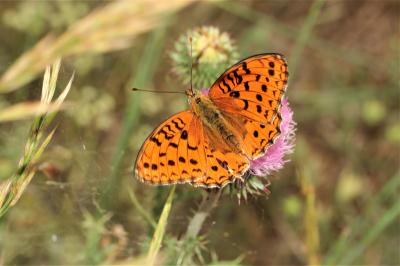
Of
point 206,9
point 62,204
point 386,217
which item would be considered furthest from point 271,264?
point 206,9

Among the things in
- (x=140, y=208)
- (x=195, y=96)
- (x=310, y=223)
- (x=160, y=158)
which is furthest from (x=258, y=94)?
(x=310, y=223)

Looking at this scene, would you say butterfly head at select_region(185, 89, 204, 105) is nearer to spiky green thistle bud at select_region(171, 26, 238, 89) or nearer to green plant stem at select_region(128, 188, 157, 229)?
spiky green thistle bud at select_region(171, 26, 238, 89)

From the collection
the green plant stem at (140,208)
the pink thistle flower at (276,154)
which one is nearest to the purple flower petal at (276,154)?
the pink thistle flower at (276,154)

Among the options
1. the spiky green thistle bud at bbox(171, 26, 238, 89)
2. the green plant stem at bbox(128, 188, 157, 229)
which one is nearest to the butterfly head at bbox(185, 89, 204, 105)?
the spiky green thistle bud at bbox(171, 26, 238, 89)

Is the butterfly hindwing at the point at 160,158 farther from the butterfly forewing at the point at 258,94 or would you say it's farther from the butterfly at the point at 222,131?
the butterfly forewing at the point at 258,94

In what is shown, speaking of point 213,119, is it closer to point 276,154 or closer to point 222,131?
point 222,131

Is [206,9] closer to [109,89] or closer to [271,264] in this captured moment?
[109,89]
